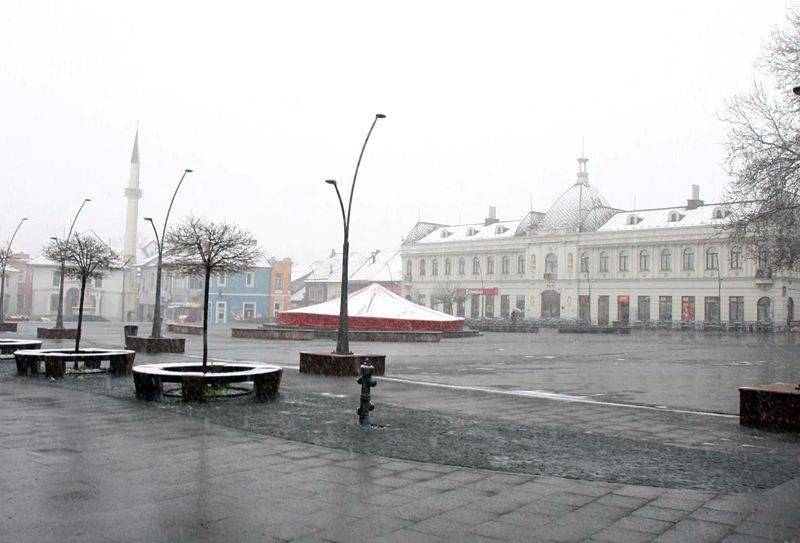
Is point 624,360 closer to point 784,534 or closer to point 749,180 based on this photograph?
point 749,180

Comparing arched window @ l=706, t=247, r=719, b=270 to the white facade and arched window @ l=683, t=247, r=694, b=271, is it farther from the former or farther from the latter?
the white facade

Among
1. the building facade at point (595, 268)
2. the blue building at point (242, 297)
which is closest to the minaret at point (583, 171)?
the building facade at point (595, 268)

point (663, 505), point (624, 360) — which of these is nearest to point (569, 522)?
point (663, 505)

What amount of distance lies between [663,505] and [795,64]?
104 feet

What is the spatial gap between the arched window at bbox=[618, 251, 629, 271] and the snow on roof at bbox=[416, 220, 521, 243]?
527 inches

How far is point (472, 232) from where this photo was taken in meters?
91.4

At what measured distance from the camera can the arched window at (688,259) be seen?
69.8 metres

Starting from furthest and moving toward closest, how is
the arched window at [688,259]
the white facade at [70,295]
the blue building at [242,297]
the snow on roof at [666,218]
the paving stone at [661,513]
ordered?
the blue building at [242,297] → the white facade at [70,295] → the arched window at [688,259] → the snow on roof at [666,218] → the paving stone at [661,513]

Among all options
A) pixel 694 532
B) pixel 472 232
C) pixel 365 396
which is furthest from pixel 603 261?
pixel 694 532

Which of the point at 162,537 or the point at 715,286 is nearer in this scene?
the point at 162,537

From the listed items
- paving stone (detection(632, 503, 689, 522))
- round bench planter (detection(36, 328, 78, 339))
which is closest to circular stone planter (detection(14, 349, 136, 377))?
paving stone (detection(632, 503, 689, 522))

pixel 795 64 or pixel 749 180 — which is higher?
pixel 795 64

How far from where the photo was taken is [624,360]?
83.8 feet

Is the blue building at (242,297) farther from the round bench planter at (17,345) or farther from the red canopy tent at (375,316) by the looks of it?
the round bench planter at (17,345)
